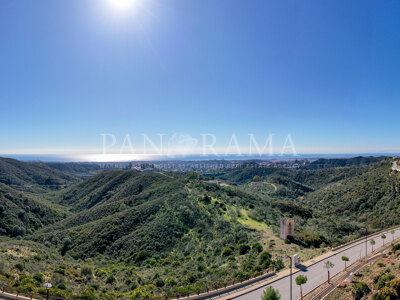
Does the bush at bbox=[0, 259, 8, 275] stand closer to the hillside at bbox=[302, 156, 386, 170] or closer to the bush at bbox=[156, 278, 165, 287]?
the bush at bbox=[156, 278, 165, 287]

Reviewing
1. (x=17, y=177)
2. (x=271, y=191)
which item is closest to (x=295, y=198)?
(x=271, y=191)

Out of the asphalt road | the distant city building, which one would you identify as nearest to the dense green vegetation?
the distant city building

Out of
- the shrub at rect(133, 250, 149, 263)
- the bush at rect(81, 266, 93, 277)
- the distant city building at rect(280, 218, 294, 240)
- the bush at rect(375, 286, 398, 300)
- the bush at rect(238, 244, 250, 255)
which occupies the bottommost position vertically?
the shrub at rect(133, 250, 149, 263)

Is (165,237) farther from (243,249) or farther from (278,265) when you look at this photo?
(278,265)

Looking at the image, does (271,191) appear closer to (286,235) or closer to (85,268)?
(286,235)

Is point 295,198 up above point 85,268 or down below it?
below

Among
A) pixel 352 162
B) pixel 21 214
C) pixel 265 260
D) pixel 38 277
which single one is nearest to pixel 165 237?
pixel 265 260

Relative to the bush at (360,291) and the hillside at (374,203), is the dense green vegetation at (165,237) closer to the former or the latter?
the hillside at (374,203)

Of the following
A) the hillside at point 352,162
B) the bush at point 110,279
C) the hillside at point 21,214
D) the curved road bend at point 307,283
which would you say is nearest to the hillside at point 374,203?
the curved road bend at point 307,283

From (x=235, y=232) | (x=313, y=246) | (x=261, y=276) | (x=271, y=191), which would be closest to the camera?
(x=261, y=276)
